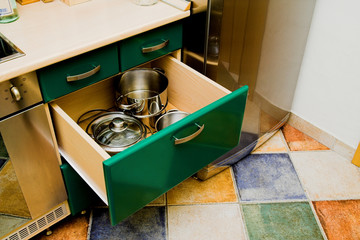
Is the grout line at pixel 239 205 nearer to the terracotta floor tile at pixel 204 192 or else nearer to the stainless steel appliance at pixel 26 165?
the terracotta floor tile at pixel 204 192

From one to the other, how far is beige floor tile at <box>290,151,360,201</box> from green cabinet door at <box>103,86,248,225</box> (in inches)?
27.9

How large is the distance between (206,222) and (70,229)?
1.87 ft

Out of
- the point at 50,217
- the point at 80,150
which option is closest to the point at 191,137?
the point at 80,150

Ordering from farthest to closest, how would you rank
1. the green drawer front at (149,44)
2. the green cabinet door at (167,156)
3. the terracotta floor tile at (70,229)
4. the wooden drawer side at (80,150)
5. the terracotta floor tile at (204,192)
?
the terracotta floor tile at (204,192)
the terracotta floor tile at (70,229)
the green drawer front at (149,44)
the wooden drawer side at (80,150)
the green cabinet door at (167,156)

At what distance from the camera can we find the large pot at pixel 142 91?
1444mm

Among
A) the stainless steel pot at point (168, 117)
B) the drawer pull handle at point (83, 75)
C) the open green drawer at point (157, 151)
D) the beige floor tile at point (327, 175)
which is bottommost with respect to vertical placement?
the beige floor tile at point (327, 175)

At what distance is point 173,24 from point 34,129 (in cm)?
61

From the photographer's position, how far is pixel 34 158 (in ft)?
4.30

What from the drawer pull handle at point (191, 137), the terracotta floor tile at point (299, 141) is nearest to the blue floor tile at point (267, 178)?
the terracotta floor tile at point (299, 141)

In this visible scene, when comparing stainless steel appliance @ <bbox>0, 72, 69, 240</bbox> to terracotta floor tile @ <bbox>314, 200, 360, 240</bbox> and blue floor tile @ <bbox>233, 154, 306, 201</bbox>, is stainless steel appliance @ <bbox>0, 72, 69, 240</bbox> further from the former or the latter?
terracotta floor tile @ <bbox>314, 200, 360, 240</bbox>

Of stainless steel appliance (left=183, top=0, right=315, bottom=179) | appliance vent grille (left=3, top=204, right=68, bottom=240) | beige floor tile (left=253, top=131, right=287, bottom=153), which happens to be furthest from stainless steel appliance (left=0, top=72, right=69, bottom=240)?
beige floor tile (left=253, top=131, right=287, bottom=153)

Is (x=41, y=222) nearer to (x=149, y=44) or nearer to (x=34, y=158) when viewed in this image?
(x=34, y=158)

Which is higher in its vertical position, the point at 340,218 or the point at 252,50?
the point at 252,50

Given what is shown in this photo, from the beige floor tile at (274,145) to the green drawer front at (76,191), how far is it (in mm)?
895
